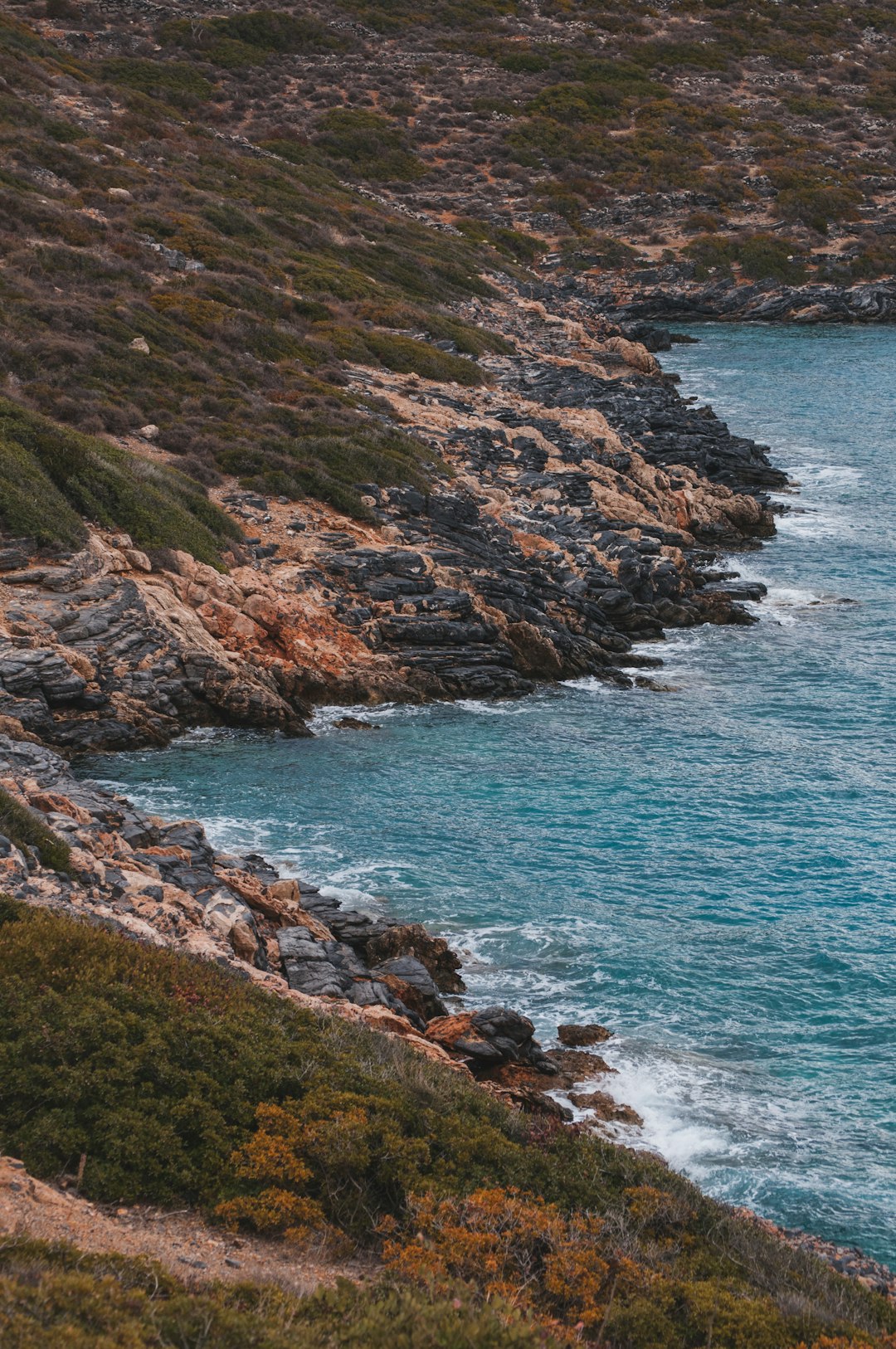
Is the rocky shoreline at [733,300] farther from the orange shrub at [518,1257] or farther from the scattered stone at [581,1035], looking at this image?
the orange shrub at [518,1257]

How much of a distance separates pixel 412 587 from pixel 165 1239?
25609 millimetres

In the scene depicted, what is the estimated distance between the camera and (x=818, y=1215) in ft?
49.4

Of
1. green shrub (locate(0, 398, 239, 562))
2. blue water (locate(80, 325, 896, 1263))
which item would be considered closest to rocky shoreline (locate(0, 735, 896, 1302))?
blue water (locate(80, 325, 896, 1263))

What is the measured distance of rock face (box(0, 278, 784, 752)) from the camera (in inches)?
1080

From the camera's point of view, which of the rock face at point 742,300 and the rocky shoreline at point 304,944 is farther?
the rock face at point 742,300

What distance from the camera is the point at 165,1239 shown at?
954cm

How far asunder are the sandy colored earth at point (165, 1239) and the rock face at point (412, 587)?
17038mm

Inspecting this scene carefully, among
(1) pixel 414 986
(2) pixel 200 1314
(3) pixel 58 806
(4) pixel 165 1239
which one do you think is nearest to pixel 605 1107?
(1) pixel 414 986

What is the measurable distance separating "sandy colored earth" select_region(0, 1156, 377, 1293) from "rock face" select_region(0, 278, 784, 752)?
17038 mm

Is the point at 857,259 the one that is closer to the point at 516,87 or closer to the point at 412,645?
the point at 516,87

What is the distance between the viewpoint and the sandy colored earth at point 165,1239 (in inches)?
348

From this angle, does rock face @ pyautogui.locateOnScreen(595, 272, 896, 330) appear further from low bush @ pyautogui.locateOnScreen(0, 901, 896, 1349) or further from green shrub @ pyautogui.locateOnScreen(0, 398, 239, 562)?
low bush @ pyautogui.locateOnScreen(0, 901, 896, 1349)

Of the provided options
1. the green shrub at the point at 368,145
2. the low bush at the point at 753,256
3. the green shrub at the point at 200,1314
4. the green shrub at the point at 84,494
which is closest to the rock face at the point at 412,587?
the green shrub at the point at 84,494

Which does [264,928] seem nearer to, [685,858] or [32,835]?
[32,835]
